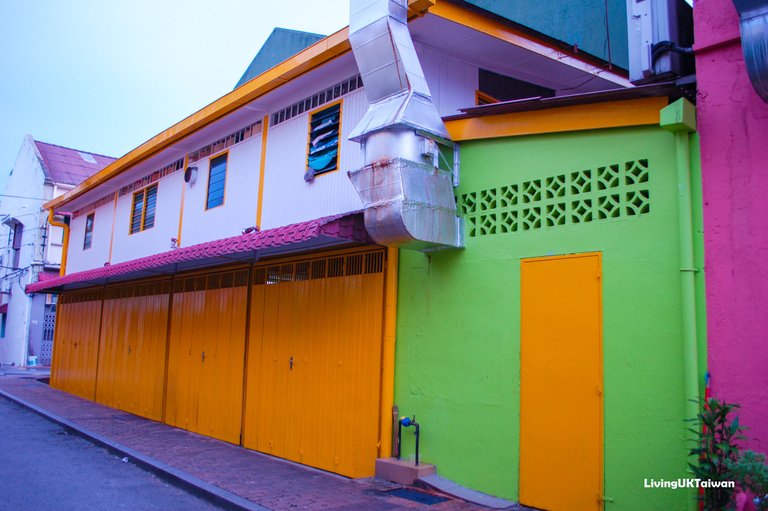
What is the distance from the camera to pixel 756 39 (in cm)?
462

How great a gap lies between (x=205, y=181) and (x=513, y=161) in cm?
754

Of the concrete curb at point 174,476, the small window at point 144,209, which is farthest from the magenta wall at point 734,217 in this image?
the small window at point 144,209

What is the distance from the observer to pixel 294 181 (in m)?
9.74

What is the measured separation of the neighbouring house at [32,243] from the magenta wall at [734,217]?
88.6ft

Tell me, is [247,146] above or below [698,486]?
above

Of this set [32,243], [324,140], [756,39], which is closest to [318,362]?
[324,140]

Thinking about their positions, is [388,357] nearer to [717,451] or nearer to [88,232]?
[717,451]

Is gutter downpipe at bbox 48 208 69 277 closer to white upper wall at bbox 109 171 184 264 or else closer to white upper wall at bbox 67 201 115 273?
white upper wall at bbox 67 201 115 273

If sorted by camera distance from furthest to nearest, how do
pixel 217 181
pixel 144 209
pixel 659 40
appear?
pixel 144 209 < pixel 217 181 < pixel 659 40

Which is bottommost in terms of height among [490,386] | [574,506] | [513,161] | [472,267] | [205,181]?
[574,506]

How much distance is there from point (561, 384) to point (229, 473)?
467 centimetres

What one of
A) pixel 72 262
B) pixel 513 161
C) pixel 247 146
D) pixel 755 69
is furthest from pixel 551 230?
pixel 72 262

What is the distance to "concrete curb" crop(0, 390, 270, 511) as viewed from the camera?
6820mm

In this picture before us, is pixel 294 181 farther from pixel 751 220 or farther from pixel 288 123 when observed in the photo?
pixel 751 220
